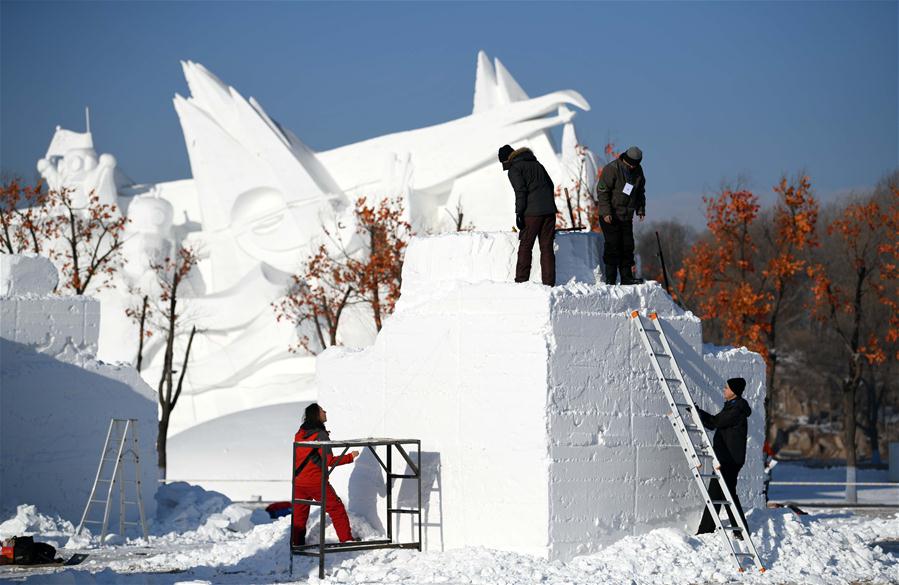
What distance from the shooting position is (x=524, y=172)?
11.8 metres

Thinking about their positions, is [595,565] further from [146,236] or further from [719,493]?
[146,236]

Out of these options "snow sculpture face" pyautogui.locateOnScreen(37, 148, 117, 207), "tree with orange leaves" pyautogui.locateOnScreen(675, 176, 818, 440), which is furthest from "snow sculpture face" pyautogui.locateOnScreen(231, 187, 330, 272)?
"tree with orange leaves" pyautogui.locateOnScreen(675, 176, 818, 440)

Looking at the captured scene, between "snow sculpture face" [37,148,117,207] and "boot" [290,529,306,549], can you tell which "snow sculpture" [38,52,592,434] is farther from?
"boot" [290,529,306,549]

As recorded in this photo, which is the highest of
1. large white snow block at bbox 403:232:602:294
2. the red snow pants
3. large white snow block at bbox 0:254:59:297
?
large white snow block at bbox 0:254:59:297

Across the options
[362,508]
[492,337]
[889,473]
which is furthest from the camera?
[889,473]

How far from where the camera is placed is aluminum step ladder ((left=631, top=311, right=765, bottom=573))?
10.7m

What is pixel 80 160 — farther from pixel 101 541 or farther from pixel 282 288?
pixel 101 541

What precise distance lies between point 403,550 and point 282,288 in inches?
860

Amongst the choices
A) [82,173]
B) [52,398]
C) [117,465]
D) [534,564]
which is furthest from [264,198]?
[534,564]

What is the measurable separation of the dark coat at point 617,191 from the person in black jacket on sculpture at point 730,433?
1.87 m

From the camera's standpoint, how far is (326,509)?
1138cm

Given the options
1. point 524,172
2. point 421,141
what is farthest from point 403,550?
point 421,141

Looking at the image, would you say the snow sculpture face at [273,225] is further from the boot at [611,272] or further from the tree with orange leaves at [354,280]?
the boot at [611,272]

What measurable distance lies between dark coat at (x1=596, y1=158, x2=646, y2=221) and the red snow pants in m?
3.56
